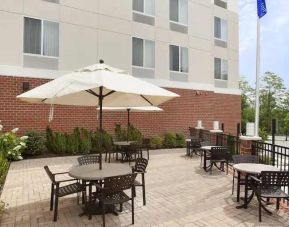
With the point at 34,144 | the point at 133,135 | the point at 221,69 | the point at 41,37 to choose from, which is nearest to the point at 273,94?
the point at 221,69

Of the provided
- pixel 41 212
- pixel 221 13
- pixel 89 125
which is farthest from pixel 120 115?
pixel 221 13

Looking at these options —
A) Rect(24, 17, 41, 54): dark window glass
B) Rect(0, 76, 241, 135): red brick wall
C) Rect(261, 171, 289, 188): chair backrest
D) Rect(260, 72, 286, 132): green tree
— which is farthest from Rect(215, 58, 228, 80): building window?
Rect(260, 72, 286, 132): green tree

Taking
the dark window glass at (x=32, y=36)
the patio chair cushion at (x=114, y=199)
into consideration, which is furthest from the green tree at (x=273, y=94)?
the patio chair cushion at (x=114, y=199)

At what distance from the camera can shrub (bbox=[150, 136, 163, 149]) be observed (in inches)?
637

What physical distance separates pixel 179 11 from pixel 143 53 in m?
4.56

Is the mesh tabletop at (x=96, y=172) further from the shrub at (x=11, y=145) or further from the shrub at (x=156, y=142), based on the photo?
the shrub at (x=156, y=142)

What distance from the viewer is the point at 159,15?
1761 cm

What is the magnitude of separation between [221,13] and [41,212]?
21.4 metres

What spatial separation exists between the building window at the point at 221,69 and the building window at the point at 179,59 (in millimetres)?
4177

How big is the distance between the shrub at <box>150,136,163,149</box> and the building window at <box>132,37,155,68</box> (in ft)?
15.0

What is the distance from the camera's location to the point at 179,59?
61.1 feet

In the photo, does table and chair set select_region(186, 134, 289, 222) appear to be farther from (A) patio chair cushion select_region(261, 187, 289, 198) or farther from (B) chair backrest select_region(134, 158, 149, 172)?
(B) chair backrest select_region(134, 158, 149, 172)

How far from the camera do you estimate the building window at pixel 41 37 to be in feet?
43.0

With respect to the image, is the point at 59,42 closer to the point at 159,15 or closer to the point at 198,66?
the point at 159,15
